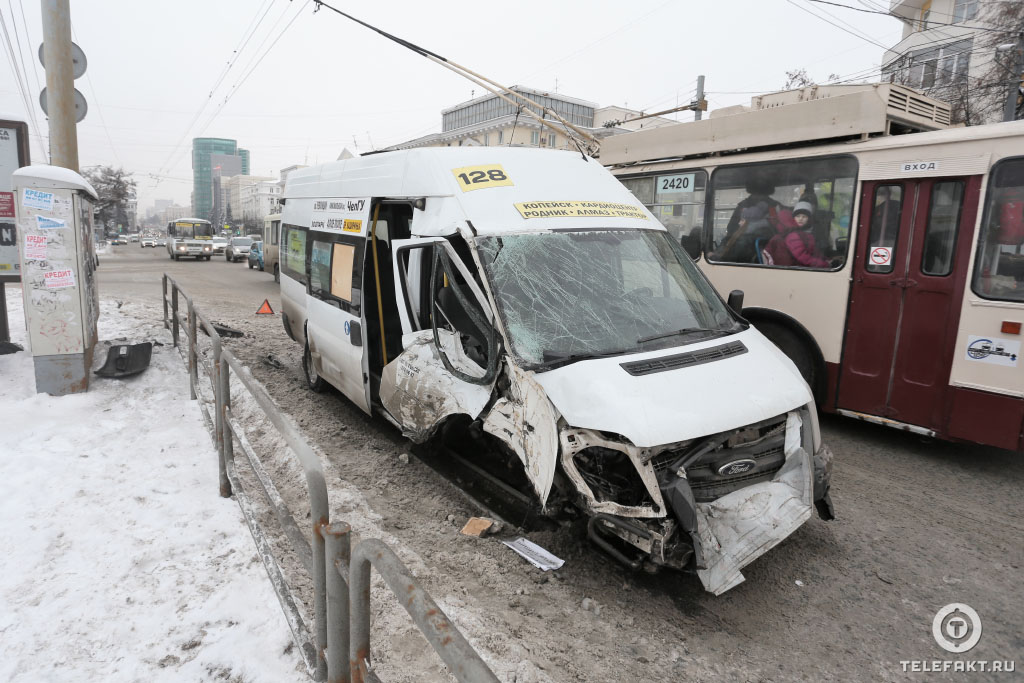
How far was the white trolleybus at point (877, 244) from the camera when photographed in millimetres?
5094

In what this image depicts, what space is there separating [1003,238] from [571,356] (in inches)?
160

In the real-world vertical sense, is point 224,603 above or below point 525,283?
below

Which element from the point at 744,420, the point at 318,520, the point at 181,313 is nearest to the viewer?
the point at 318,520

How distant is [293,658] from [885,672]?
2.73 meters

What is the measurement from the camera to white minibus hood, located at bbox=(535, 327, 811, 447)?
10.2 ft

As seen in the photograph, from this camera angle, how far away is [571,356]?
3596 mm

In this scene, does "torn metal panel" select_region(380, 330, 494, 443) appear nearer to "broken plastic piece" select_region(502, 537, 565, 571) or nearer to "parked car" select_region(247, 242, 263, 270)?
"broken plastic piece" select_region(502, 537, 565, 571)

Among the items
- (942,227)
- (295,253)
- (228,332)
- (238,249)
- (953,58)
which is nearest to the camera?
(942,227)

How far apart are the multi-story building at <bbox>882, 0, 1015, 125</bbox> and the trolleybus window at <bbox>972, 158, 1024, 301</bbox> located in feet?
50.5

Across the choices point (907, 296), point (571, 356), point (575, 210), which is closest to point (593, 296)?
point (571, 356)

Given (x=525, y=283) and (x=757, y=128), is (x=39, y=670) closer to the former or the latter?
(x=525, y=283)

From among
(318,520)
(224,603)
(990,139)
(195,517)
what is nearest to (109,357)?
(195,517)

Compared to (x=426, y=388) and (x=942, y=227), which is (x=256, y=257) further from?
(x=942, y=227)

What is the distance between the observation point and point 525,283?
13.2ft
